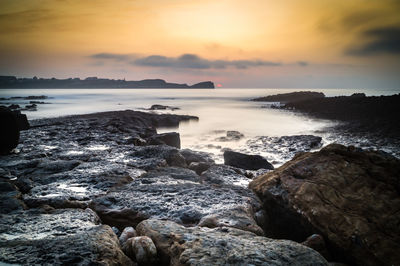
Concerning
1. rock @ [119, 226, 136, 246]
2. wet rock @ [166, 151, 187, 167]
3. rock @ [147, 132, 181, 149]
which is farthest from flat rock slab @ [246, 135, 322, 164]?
rock @ [119, 226, 136, 246]

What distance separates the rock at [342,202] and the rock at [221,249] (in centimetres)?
120

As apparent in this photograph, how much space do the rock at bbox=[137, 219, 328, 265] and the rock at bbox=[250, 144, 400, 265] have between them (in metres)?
1.20

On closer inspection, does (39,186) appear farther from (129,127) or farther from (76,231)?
(129,127)

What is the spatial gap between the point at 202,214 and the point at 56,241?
2.19m

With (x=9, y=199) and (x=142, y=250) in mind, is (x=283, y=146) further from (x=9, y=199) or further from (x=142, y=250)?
(x=9, y=199)

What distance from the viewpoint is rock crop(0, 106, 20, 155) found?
8.66 metres

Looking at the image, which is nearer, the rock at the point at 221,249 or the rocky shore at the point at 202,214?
the rock at the point at 221,249

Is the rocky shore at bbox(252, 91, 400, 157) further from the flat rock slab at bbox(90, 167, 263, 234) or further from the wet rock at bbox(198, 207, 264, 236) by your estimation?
the wet rock at bbox(198, 207, 264, 236)

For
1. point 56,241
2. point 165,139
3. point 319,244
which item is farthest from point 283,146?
point 56,241

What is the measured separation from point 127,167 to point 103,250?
435 centimetres

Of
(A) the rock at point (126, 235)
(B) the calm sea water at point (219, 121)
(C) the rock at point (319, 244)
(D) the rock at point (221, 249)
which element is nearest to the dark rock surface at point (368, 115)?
(B) the calm sea water at point (219, 121)

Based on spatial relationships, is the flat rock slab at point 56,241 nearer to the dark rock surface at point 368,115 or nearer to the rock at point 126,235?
the rock at point 126,235

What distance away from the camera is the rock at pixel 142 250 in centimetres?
313

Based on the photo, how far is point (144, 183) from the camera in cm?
595
